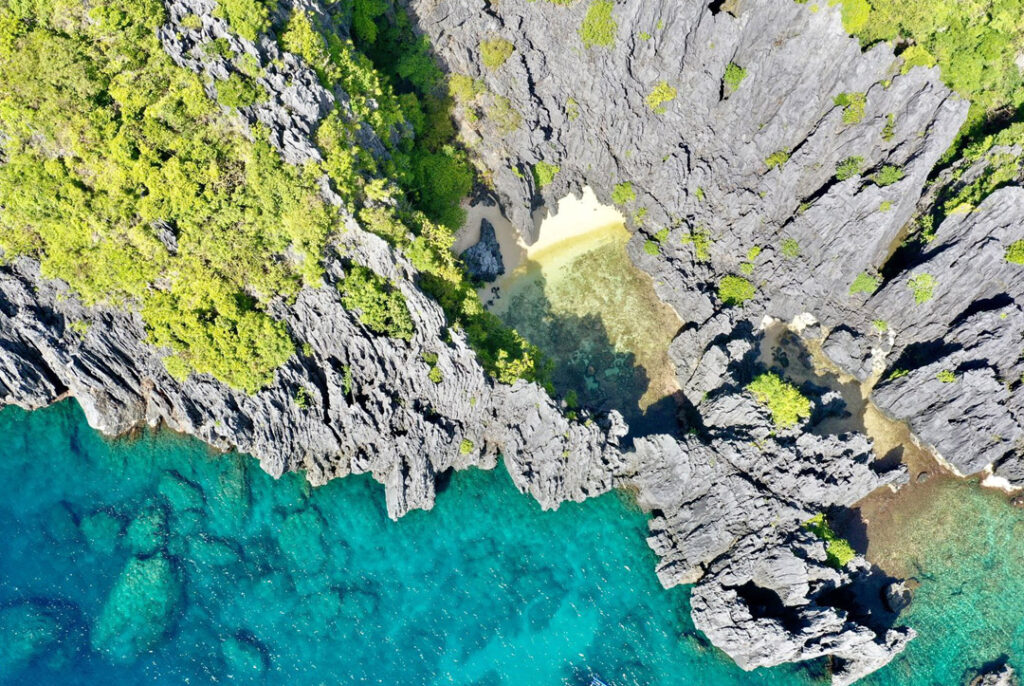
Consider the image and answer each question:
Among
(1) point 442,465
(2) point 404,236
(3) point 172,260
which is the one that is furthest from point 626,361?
(3) point 172,260

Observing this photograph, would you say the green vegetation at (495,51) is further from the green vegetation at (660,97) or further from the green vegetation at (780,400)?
the green vegetation at (780,400)

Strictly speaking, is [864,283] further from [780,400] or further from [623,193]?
[623,193]

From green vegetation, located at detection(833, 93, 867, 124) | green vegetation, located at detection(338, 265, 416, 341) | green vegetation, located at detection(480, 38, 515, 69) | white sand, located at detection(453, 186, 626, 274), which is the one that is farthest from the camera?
white sand, located at detection(453, 186, 626, 274)

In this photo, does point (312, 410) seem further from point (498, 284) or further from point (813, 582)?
point (813, 582)

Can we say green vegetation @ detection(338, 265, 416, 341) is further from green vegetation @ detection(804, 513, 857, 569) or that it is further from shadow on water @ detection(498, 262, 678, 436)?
green vegetation @ detection(804, 513, 857, 569)

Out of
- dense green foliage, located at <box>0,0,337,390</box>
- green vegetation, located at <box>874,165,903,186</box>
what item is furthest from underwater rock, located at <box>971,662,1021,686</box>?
dense green foliage, located at <box>0,0,337,390</box>

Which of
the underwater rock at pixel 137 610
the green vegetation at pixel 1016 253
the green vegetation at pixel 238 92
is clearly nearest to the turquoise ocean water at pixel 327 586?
the underwater rock at pixel 137 610

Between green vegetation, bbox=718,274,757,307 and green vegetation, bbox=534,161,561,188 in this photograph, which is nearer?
green vegetation, bbox=718,274,757,307
